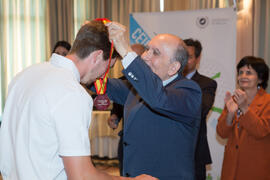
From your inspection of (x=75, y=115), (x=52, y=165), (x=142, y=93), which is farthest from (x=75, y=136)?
(x=142, y=93)

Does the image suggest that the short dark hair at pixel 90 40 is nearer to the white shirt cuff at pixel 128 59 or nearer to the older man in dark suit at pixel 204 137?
the white shirt cuff at pixel 128 59

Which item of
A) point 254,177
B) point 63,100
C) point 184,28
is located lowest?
point 254,177

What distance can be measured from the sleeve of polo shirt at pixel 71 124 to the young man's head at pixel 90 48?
252 mm

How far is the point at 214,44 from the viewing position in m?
3.56

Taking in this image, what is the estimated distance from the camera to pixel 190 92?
1.58 metres

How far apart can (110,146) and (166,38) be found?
12.4ft

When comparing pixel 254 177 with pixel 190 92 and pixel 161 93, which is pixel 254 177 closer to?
pixel 190 92

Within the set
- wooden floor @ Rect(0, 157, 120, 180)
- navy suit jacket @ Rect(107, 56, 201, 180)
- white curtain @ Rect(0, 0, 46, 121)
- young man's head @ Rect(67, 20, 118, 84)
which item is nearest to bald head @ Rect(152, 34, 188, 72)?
navy suit jacket @ Rect(107, 56, 201, 180)

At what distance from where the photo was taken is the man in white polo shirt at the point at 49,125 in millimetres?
1013

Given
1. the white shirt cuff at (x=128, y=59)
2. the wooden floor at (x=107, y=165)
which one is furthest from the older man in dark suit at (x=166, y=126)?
the wooden floor at (x=107, y=165)

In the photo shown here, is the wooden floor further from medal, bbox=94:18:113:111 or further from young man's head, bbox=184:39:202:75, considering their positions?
medal, bbox=94:18:113:111

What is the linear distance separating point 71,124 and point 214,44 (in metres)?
2.93

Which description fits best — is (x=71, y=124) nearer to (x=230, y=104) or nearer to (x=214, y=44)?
(x=230, y=104)

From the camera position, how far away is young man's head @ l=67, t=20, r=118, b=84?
1233 mm
